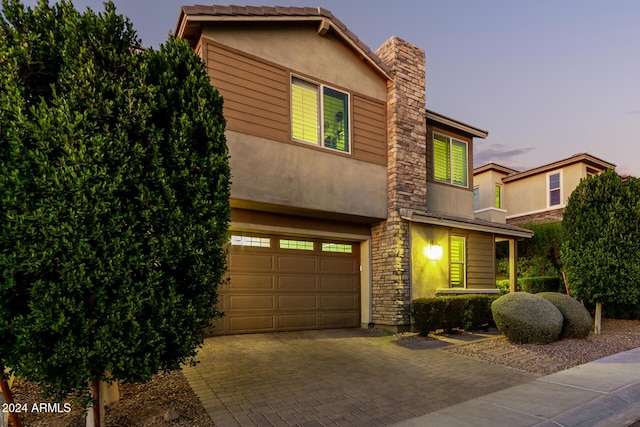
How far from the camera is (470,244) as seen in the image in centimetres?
1130

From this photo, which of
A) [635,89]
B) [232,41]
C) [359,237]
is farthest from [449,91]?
[232,41]

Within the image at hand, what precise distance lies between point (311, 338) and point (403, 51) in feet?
26.8

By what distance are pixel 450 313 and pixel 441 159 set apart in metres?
5.15

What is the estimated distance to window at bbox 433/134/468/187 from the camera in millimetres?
11633

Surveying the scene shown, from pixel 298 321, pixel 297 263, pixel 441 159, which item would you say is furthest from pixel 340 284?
pixel 441 159

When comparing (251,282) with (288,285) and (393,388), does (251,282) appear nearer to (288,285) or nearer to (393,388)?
(288,285)

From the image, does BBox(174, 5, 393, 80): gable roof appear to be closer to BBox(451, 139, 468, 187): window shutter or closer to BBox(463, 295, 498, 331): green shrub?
BBox(451, 139, 468, 187): window shutter

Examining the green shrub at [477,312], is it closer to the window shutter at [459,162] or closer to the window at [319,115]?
the window shutter at [459,162]

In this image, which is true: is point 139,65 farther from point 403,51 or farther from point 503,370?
point 403,51

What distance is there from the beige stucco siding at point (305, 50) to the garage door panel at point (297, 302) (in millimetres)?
5602

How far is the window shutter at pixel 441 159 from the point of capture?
11.6m

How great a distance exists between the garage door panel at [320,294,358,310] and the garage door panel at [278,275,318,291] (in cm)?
44

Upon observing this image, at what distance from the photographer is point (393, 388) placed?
16.7 feet

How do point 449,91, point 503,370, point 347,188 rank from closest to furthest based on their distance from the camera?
1. point 503,370
2. point 347,188
3. point 449,91
